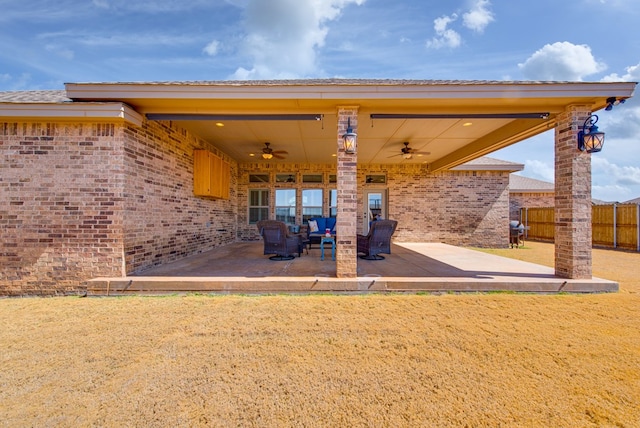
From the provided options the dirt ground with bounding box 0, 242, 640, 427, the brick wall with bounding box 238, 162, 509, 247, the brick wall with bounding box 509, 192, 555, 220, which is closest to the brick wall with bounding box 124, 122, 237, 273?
the dirt ground with bounding box 0, 242, 640, 427

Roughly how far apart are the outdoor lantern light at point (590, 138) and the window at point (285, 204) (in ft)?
25.5

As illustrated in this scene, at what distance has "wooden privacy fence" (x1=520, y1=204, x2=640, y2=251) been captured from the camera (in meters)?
9.30

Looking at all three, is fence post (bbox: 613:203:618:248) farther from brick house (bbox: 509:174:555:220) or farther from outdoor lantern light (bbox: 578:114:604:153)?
outdoor lantern light (bbox: 578:114:604:153)

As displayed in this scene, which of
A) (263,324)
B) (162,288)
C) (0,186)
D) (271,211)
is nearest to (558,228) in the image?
(263,324)

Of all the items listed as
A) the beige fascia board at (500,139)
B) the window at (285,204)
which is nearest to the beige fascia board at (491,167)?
the beige fascia board at (500,139)

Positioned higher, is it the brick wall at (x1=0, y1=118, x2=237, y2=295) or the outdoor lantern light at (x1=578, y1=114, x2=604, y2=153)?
the outdoor lantern light at (x1=578, y1=114, x2=604, y2=153)

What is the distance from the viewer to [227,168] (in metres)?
8.36

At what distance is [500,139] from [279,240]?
561 centimetres

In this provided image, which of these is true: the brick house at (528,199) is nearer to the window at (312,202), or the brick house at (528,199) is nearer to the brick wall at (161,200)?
the window at (312,202)

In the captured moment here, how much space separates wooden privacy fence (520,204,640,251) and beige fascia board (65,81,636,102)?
8.73 meters

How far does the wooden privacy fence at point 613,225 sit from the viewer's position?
930 centimetres

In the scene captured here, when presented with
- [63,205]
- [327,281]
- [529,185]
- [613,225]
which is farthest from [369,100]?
[529,185]

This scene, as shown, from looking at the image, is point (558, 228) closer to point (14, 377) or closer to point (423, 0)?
point (423, 0)

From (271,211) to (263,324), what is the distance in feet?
23.3
